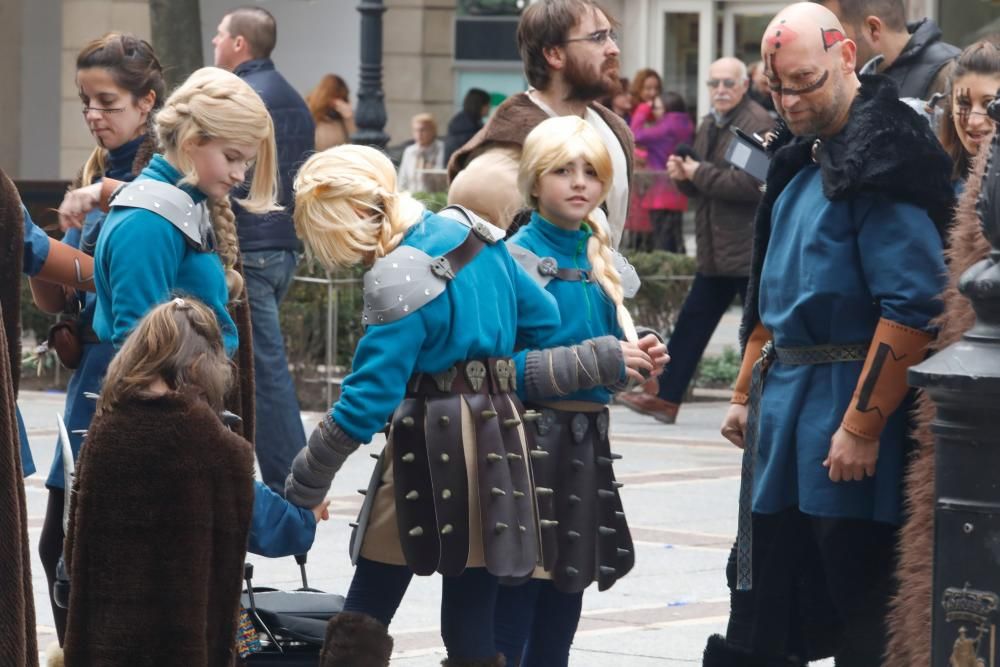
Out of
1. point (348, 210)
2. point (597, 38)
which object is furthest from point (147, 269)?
point (597, 38)

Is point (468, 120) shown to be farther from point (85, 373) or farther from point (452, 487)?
point (452, 487)

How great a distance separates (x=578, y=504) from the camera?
494 cm

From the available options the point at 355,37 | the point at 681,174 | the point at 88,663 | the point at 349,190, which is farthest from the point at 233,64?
the point at 355,37

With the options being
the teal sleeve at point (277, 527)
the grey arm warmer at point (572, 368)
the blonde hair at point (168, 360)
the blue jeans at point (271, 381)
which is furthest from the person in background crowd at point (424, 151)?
the blonde hair at point (168, 360)

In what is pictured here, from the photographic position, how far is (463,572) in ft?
15.3

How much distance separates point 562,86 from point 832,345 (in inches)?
62.1

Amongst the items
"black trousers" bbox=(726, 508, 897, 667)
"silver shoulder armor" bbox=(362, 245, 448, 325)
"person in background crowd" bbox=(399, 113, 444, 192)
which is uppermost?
"silver shoulder armor" bbox=(362, 245, 448, 325)

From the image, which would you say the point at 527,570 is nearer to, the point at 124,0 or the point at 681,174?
the point at 681,174

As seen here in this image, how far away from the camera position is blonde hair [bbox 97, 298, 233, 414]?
13.7 ft

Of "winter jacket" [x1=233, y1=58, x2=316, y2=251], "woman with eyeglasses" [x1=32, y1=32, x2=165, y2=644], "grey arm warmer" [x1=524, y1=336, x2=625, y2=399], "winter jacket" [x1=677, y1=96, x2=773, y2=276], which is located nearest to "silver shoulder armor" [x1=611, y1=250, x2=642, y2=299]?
"grey arm warmer" [x1=524, y1=336, x2=625, y2=399]

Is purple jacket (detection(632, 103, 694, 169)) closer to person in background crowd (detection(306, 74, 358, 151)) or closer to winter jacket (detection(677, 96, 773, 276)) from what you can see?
person in background crowd (detection(306, 74, 358, 151))

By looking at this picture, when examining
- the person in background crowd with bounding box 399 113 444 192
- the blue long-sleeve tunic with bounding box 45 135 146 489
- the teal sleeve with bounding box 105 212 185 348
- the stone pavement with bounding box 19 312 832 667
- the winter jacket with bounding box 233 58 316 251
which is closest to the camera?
the teal sleeve with bounding box 105 212 185 348

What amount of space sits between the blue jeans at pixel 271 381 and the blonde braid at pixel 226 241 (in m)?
2.30

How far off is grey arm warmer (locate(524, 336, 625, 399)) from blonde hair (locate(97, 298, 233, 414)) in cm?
92
